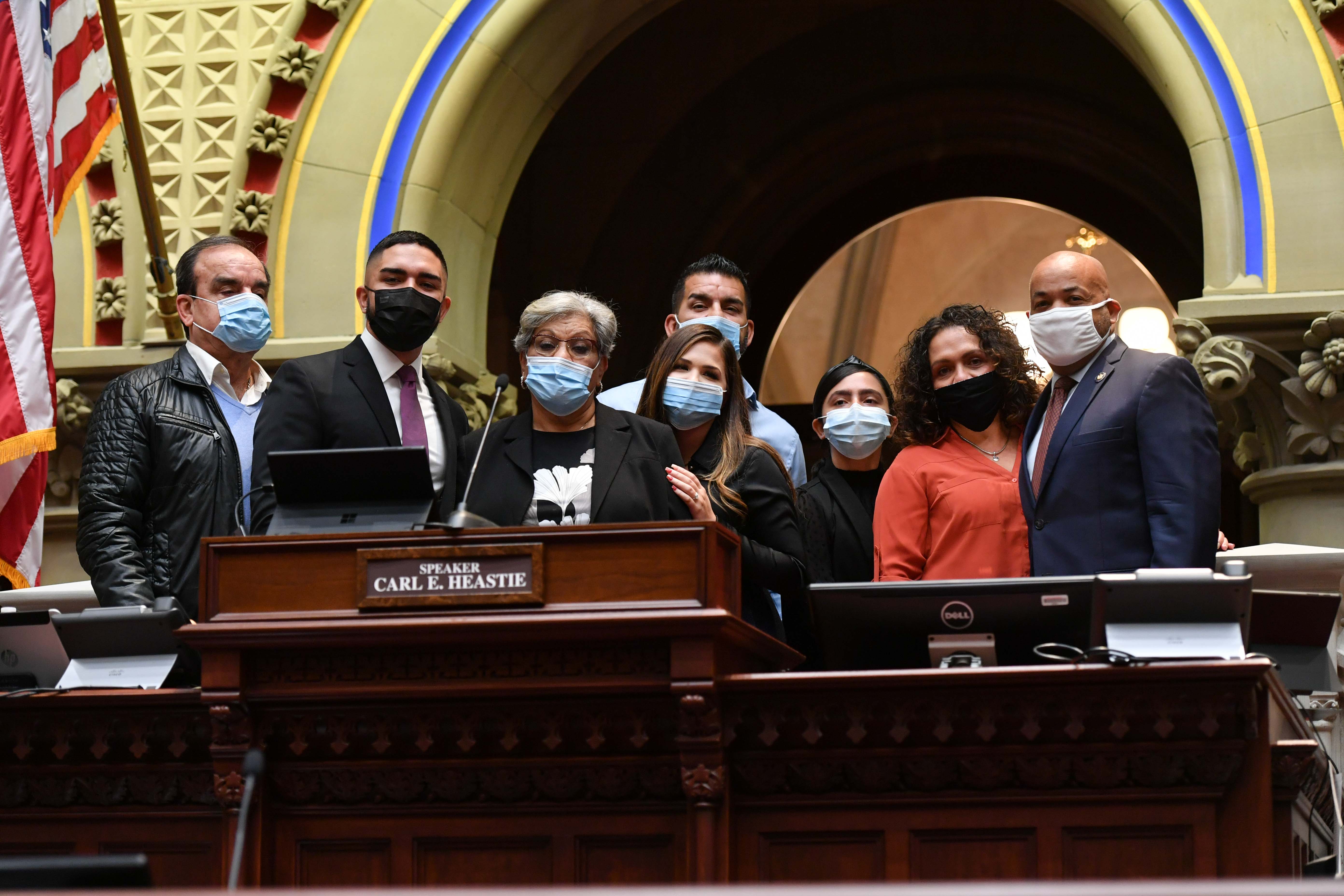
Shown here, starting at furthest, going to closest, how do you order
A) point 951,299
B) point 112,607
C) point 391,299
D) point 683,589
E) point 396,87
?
1. point 951,299
2. point 396,87
3. point 391,299
4. point 112,607
5. point 683,589

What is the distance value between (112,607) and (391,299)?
1062 millimetres

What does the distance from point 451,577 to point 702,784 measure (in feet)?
2.07

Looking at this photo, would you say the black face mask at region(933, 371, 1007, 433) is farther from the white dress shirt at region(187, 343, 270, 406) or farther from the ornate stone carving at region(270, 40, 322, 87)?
the ornate stone carving at region(270, 40, 322, 87)

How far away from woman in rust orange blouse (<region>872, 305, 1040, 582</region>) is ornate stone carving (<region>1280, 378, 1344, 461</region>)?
1953 millimetres

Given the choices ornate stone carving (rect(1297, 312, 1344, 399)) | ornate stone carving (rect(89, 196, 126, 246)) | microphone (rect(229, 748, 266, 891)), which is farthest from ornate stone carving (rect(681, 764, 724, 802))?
ornate stone carving (rect(89, 196, 126, 246))

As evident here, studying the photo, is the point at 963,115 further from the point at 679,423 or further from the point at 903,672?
the point at 903,672

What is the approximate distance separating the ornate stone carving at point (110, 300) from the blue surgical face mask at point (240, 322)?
2410mm

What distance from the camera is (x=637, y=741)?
3.27 meters

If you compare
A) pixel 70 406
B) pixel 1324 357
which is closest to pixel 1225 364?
pixel 1324 357

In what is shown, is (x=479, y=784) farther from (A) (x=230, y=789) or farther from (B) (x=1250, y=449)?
(B) (x=1250, y=449)

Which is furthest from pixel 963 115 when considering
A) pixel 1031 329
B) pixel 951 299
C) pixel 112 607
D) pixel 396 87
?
pixel 112 607

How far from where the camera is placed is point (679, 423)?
446 cm

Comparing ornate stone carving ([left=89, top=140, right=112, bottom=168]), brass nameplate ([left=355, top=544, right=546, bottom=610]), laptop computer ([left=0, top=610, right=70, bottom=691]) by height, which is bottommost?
laptop computer ([left=0, top=610, right=70, bottom=691])

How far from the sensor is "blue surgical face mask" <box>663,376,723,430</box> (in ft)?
14.5
